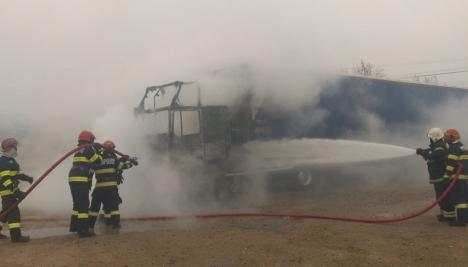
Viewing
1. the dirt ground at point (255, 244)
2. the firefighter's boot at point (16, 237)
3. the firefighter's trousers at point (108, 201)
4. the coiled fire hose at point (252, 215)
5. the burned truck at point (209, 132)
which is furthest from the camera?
the burned truck at point (209, 132)

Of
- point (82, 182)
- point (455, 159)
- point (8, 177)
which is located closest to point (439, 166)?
point (455, 159)

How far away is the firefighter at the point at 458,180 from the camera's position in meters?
6.17

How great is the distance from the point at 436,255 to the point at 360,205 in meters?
3.18

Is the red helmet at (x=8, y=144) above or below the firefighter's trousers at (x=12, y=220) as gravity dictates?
above

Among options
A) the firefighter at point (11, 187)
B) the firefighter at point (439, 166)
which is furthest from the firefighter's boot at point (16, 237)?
the firefighter at point (439, 166)

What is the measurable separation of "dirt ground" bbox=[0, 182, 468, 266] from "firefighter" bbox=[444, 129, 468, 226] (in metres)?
0.24

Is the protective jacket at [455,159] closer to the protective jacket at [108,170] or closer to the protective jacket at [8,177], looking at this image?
the protective jacket at [108,170]

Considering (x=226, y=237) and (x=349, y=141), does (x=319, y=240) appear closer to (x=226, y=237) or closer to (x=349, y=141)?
(x=226, y=237)

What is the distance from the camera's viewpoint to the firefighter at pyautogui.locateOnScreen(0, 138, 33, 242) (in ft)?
20.0

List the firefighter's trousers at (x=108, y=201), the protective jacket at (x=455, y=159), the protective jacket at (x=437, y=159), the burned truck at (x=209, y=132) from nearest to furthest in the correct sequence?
the protective jacket at (x=455, y=159) → the protective jacket at (x=437, y=159) → the firefighter's trousers at (x=108, y=201) → the burned truck at (x=209, y=132)

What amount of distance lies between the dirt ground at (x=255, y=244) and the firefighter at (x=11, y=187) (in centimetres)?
20

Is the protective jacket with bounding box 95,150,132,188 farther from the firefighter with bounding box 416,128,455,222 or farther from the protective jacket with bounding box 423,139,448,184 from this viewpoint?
the protective jacket with bounding box 423,139,448,184

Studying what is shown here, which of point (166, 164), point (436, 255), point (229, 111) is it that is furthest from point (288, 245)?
point (229, 111)

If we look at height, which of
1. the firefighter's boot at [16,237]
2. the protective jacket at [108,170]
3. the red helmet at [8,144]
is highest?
the red helmet at [8,144]
